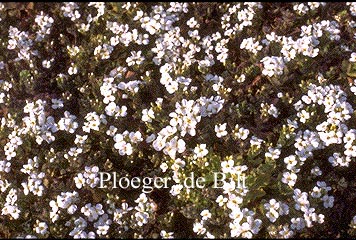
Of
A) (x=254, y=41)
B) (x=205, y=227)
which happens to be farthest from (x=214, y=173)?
(x=254, y=41)

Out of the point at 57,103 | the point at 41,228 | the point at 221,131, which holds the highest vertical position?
the point at 57,103

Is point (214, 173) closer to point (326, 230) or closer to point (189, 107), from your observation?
point (189, 107)

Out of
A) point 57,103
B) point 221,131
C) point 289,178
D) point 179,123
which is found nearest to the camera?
point 289,178

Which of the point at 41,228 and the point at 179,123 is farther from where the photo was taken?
the point at 179,123

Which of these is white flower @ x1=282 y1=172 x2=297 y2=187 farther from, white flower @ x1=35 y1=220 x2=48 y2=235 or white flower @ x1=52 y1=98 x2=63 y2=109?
white flower @ x1=52 y1=98 x2=63 y2=109

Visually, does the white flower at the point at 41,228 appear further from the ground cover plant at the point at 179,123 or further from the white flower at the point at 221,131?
the white flower at the point at 221,131

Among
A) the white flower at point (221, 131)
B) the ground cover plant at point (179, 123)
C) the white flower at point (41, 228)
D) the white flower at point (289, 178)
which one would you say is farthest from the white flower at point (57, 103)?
the white flower at point (289, 178)

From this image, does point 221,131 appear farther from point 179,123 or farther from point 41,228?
point 41,228

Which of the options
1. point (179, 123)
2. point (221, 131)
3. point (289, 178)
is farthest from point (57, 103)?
point (289, 178)

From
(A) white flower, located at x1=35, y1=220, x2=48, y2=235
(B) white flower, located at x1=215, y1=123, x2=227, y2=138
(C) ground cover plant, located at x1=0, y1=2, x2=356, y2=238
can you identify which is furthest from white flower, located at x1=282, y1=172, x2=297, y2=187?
(A) white flower, located at x1=35, y1=220, x2=48, y2=235
